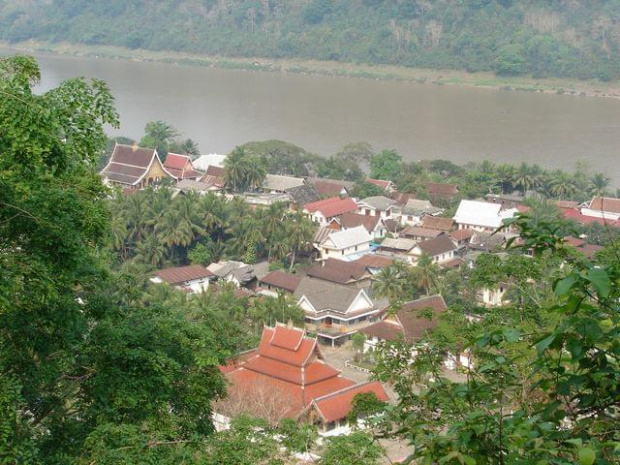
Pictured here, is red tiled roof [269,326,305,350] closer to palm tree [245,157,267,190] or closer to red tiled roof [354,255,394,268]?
red tiled roof [354,255,394,268]

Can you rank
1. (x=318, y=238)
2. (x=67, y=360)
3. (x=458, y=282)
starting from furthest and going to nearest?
(x=318, y=238)
(x=458, y=282)
(x=67, y=360)

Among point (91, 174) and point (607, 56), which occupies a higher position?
point (91, 174)

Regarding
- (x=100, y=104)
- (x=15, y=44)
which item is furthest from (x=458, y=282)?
(x=15, y=44)

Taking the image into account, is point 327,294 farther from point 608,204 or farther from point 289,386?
point 608,204

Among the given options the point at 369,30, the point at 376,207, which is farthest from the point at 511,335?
the point at 369,30

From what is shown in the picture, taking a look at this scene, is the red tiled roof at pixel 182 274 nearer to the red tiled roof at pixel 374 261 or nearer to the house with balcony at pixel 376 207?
the red tiled roof at pixel 374 261

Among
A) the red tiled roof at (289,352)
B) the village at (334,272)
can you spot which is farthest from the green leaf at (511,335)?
the red tiled roof at (289,352)

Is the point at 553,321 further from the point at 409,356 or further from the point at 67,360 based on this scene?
the point at 67,360
